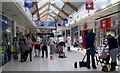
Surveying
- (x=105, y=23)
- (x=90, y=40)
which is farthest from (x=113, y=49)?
Result: (x=105, y=23)

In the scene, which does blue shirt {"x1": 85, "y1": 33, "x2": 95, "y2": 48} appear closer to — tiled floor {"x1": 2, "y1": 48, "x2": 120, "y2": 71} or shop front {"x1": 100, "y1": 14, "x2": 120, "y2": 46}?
tiled floor {"x1": 2, "y1": 48, "x2": 120, "y2": 71}

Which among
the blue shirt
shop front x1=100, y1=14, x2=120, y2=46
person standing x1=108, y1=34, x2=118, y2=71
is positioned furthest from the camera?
shop front x1=100, y1=14, x2=120, y2=46

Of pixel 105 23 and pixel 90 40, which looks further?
pixel 105 23

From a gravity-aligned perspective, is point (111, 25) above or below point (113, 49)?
above

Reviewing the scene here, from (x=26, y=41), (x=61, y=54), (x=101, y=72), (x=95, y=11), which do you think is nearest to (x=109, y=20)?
(x=95, y=11)

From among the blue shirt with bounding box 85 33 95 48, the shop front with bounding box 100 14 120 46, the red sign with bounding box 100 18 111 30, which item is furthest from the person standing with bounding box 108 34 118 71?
the red sign with bounding box 100 18 111 30

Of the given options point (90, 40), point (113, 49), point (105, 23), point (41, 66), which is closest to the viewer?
point (113, 49)

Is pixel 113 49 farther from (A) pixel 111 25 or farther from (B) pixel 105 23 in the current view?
(B) pixel 105 23

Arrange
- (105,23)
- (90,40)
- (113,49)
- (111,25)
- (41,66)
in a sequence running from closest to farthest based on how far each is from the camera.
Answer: (113,49) < (90,40) < (41,66) < (111,25) < (105,23)

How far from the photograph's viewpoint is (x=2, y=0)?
7.34m

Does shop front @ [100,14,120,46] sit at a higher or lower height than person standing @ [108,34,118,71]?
higher

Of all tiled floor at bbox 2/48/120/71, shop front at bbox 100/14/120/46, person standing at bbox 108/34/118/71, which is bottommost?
tiled floor at bbox 2/48/120/71

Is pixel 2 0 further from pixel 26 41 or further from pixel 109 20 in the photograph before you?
pixel 109 20

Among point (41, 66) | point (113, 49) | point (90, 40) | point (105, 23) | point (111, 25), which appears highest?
point (105, 23)
